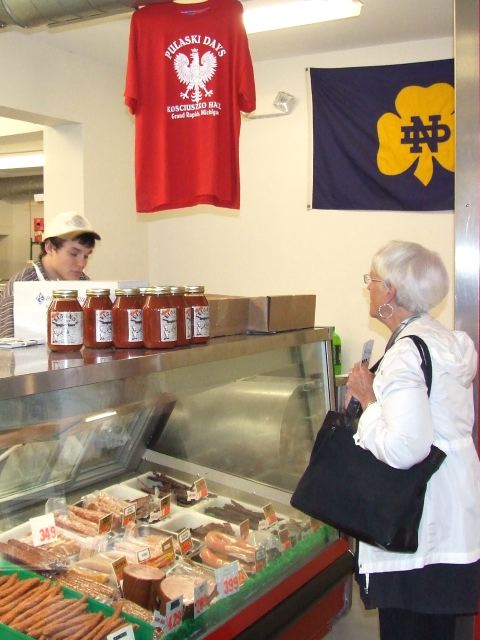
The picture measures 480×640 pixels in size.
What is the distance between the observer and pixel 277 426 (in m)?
3.19

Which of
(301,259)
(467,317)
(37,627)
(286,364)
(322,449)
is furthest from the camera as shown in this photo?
(301,259)

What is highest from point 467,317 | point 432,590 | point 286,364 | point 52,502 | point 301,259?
point 301,259

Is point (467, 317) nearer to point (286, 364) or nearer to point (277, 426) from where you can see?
point (286, 364)

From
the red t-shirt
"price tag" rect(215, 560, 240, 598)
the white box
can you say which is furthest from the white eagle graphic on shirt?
"price tag" rect(215, 560, 240, 598)

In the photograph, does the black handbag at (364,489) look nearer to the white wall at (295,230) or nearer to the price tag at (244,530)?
the price tag at (244,530)

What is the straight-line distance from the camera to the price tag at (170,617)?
210 centimetres

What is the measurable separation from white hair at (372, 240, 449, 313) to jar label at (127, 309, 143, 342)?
2.94 feet

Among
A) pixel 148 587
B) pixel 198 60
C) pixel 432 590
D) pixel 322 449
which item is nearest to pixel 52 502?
pixel 148 587

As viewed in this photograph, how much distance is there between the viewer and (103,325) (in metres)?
2.25

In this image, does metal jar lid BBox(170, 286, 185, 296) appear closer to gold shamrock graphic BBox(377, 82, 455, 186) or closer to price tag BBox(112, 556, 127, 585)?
price tag BBox(112, 556, 127, 585)

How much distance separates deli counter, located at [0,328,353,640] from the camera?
1974 millimetres

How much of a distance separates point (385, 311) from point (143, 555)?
123cm

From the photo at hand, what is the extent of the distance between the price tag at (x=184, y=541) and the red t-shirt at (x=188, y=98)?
2.16 m

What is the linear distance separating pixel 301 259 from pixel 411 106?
1.49m
